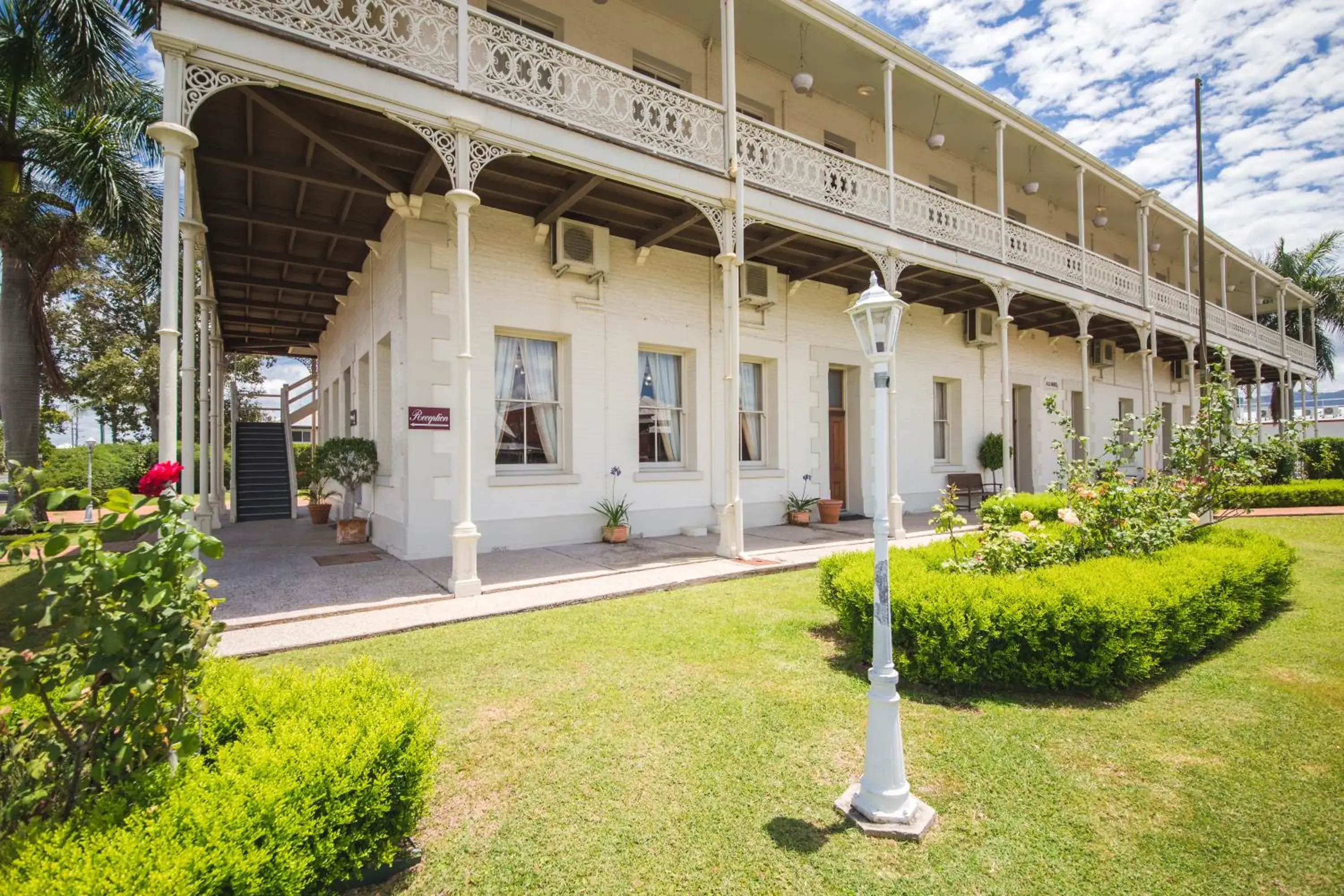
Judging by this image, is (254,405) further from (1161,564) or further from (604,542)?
(1161,564)

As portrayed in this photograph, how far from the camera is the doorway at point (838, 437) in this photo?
1270 cm

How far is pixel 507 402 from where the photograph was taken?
885 cm

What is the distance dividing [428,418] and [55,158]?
31.5ft

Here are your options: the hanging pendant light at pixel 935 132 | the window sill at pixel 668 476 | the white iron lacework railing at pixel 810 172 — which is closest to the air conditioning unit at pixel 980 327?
the hanging pendant light at pixel 935 132

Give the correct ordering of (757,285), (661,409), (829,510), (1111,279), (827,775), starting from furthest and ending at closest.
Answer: (1111,279), (829,510), (757,285), (661,409), (827,775)

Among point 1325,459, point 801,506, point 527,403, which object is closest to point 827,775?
point 527,403

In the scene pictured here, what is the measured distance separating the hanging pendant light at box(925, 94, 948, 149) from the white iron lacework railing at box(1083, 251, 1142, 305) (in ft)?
13.8

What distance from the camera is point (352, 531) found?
9.62 metres

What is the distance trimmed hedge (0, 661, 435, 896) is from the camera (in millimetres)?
1583

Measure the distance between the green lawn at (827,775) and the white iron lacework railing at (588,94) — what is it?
5.59 metres

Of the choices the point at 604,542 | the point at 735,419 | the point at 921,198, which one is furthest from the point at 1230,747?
the point at 921,198

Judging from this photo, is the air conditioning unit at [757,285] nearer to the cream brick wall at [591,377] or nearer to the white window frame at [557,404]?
the cream brick wall at [591,377]

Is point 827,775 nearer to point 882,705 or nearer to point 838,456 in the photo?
point 882,705

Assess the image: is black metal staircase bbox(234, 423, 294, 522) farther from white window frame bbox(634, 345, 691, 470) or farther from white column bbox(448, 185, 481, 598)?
white column bbox(448, 185, 481, 598)
